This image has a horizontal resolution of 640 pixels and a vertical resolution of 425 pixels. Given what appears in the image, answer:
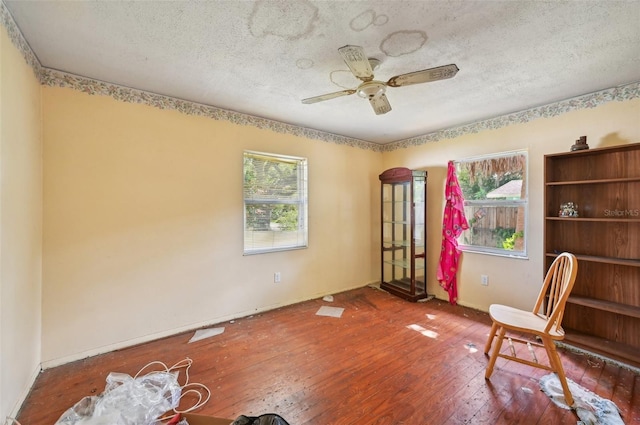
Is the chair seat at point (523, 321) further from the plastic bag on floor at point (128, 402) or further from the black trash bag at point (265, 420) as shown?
the plastic bag on floor at point (128, 402)

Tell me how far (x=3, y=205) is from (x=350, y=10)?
87.3 inches

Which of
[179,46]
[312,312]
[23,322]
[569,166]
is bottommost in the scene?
[312,312]

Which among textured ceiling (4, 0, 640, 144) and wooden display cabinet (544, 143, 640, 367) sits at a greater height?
textured ceiling (4, 0, 640, 144)

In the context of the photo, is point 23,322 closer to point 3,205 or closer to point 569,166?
point 3,205

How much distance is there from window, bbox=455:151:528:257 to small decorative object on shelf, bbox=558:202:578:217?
380 millimetres

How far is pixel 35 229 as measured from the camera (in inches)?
75.9

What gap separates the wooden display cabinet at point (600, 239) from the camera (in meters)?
2.23

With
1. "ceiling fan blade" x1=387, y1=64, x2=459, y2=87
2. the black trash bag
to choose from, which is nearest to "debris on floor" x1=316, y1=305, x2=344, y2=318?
the black trash bag

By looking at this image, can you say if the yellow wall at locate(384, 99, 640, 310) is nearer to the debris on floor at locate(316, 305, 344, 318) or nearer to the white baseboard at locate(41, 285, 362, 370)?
the debris on floor at locate(316, 305, 344, 318)

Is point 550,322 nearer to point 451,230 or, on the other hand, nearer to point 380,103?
point 451,230

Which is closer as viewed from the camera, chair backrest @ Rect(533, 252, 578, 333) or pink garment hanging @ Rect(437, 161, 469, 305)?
chair backrest @ Rect(533, 252, 578, 333)

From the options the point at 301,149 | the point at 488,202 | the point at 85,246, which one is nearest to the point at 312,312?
the point at 301,149

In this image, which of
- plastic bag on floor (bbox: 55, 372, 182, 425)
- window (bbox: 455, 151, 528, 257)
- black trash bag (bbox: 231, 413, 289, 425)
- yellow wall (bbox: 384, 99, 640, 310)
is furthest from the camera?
window (bbox: 455, 151, 528, 257)

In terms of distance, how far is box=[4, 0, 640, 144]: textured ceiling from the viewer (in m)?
1.44
